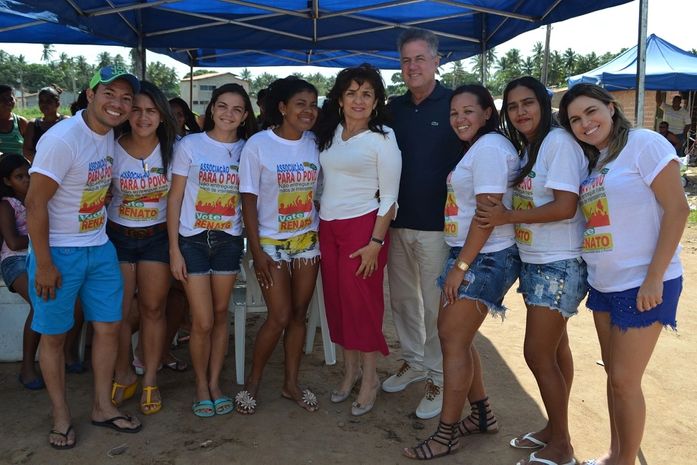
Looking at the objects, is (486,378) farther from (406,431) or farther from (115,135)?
(115,135)

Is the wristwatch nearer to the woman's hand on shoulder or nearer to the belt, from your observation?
the woman's hand on shoulder

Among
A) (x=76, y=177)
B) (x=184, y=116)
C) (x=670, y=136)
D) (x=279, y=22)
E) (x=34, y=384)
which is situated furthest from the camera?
(x=670, y=136)

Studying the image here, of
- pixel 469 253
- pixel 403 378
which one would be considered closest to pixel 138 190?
pixel 469 253

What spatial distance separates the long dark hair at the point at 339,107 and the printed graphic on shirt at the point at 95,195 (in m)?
1.08

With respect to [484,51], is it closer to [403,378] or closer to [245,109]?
[245,109]

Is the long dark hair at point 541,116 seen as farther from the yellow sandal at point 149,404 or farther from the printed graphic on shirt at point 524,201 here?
the yellow sandal at point 149,404

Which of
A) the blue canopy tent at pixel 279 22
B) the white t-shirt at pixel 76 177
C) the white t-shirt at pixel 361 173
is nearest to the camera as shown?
the white t-shirt at pixel 76 177

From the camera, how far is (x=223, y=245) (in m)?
2.94

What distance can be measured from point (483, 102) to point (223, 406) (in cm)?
212

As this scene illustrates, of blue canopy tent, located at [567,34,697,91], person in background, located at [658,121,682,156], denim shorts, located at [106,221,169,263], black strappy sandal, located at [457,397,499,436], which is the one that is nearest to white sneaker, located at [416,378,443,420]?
black strappy sandal, located at [457,397,499,436]

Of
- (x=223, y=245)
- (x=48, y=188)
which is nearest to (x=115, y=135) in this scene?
(x=48, y=188)

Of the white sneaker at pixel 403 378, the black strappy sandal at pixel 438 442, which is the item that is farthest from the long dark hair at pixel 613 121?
the white sneaker at pixel 403 378

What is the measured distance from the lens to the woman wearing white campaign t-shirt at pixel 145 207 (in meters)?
2.84

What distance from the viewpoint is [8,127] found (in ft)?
18.4
